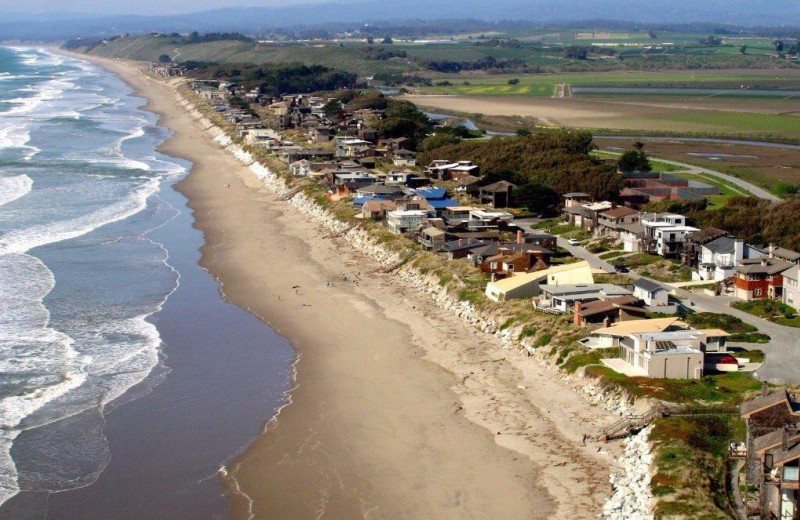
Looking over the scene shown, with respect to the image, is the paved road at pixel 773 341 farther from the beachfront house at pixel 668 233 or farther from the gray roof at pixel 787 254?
the beachfront house at pixel 668 233

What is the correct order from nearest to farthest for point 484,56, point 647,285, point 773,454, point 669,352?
point 773,454
point 669,352
point 647,285
point 484,56

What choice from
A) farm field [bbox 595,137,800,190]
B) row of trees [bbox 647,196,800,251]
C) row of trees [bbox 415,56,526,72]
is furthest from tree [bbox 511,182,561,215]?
row of trees [bbox 415,56,526,72]

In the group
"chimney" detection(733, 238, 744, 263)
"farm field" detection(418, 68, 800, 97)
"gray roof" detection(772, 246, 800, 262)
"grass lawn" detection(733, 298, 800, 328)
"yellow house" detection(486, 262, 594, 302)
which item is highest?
"chimney" detection(733, 238, 744, 263)

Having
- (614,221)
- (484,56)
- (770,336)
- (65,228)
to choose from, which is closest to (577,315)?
(770,336)

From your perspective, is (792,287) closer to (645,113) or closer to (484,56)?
(645,113)

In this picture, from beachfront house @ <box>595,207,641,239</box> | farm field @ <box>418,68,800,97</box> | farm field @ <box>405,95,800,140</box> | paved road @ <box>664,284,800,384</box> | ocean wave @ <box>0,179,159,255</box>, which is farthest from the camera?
farm field @ <box>418,68,800,97</box>

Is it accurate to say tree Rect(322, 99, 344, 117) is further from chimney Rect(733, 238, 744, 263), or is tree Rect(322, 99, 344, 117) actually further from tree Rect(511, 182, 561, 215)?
chimney Rect(733, 238, 744, 263)

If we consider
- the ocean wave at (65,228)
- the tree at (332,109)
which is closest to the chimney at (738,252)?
the ocean wave at (65,228)
